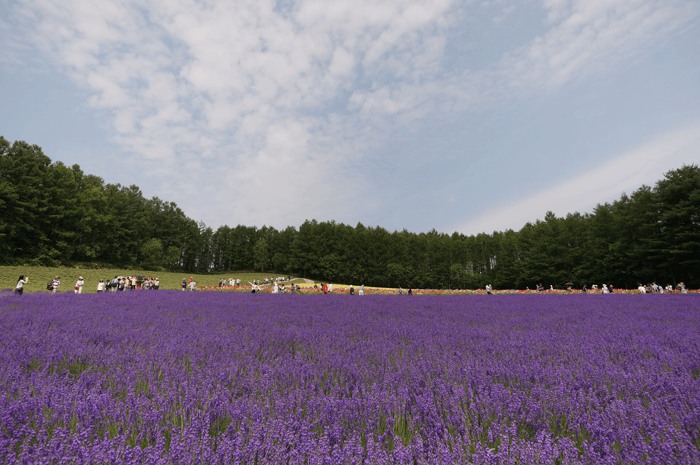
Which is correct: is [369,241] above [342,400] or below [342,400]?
above

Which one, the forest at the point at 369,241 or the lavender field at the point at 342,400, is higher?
the forest at the point at 369,241

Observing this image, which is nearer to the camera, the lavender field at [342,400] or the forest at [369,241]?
the lavender field at [342,400]

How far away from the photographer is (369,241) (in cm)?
5684

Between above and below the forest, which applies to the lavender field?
below

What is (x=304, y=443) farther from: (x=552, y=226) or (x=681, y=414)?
(x=552, y=226)

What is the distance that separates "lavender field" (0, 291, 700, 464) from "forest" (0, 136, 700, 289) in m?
38.5

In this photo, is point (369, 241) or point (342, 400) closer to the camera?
point (342, 400)

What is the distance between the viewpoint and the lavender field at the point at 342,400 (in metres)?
1.80

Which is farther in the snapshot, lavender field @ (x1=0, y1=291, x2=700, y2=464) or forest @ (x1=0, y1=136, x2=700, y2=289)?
forest @ (x1=0, y1=136, x2=700, y2=289)

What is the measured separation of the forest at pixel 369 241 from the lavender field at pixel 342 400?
3851 centimetres

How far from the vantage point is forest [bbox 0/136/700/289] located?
3225 cm

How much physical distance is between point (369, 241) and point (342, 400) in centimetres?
5442

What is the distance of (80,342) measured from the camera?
4426mm

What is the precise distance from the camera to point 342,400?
2564 millimetres
